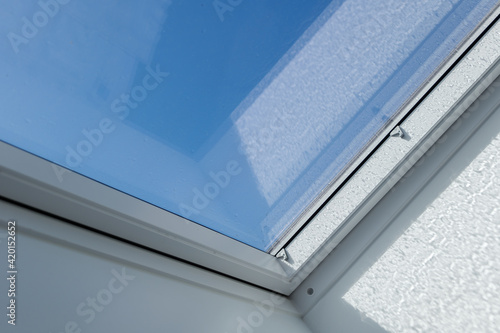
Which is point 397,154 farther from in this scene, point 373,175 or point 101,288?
point 101,288

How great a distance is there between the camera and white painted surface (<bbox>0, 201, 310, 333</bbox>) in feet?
2.31

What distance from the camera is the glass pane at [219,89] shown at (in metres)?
0.87

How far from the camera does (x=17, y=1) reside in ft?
2.60

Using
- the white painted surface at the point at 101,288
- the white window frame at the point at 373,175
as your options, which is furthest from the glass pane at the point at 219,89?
the white painted surface at the point at 101,288

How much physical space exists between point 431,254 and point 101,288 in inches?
31.4

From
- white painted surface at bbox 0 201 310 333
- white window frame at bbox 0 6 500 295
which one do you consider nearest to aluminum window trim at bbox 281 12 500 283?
white window frame at bbox 0 6 500 295

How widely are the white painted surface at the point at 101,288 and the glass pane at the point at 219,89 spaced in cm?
15

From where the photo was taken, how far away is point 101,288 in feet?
2.64

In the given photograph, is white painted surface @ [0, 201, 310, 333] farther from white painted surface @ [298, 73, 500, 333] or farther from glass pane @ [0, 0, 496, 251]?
white painted surface @ [298, 73, 500, 333]

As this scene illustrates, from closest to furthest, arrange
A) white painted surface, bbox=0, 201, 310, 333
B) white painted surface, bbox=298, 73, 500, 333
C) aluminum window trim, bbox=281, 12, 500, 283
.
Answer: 1. white painted surface, bbox=0, 201, 310, 333
2. white painted surface, bbox=298, 73, 500, 333
3. aluminum window trim, bbox=281, 12, 500, 283

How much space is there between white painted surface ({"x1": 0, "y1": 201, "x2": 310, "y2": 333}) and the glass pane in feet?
0.49

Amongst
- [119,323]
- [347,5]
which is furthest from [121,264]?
[347,5]

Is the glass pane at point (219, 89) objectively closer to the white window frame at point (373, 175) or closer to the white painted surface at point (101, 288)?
the white window frame at point (373, 175)

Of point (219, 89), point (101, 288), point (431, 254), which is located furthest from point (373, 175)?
point (101, 288)
